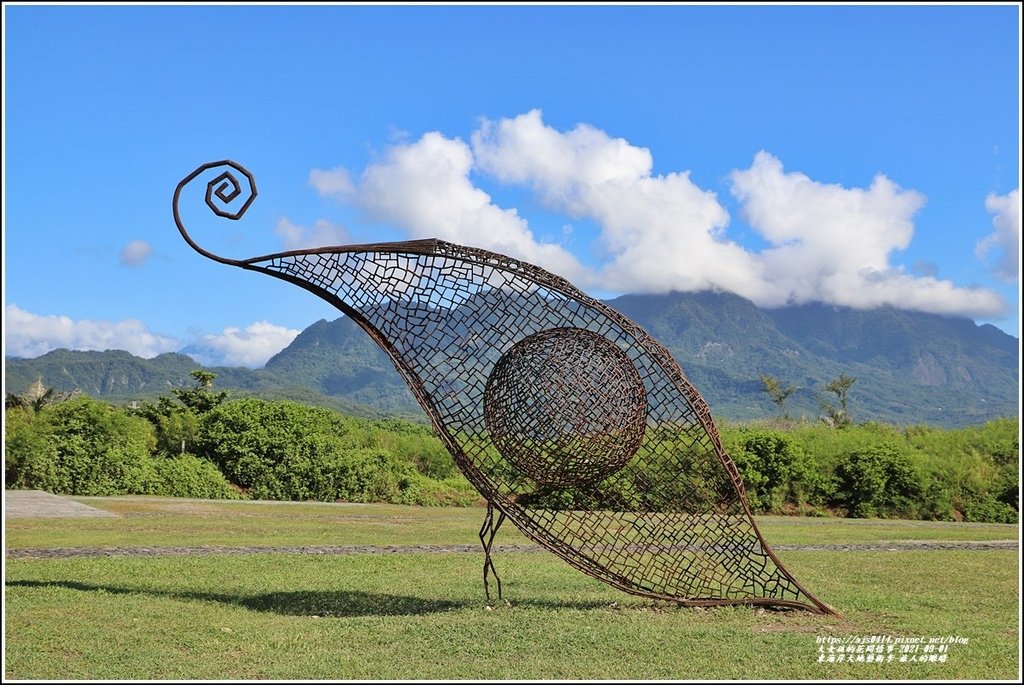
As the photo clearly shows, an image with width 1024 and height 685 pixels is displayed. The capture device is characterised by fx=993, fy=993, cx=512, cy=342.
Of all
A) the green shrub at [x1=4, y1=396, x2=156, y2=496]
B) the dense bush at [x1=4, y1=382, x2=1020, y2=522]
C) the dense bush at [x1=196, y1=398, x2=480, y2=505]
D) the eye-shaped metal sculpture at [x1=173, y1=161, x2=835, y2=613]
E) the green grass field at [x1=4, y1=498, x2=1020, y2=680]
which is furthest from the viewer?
the dense bush at [x1=196, y1=398, x2=480, y2=505]

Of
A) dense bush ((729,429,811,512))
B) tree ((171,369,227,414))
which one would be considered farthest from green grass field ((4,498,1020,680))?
tree ((171,369,227,414))

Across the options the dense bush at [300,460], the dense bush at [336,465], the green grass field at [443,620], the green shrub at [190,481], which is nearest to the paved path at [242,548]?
the green grass field at [443,620]

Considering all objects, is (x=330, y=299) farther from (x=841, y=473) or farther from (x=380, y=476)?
(x=841, y=473)

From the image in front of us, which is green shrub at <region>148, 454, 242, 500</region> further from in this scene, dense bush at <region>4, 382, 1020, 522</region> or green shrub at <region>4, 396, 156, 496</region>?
green shrub at <region>4, 396, 156, 496</region>

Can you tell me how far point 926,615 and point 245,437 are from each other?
17359 millimetres

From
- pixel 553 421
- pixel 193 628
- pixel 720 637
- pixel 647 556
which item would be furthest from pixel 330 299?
pixel 647 556

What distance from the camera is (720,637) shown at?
25.1 feet

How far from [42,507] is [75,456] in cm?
412

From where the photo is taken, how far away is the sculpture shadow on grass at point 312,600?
888cm

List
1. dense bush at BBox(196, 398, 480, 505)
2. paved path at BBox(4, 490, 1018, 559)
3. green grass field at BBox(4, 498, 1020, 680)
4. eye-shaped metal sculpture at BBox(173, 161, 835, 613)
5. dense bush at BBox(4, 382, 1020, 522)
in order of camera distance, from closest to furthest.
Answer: green grass field at BBox(4, 498, 1020, 680) → eye-shaped metal sculpture at BBox(173, 161, 835, 613) → paved path at BBox(4, 490, 1018, 559) → dense bush at BBox(4, 382, 1020, 522) → dense bush at BBox(196, 398, 480, 505)

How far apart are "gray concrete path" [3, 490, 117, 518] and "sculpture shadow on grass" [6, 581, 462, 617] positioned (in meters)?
7.80

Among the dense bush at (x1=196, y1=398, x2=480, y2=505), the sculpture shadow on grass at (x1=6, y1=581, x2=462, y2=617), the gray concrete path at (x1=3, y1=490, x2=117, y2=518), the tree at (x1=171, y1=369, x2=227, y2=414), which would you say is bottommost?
the gray concrete path at (x1=3, y1=490, x2=117, y2=518)

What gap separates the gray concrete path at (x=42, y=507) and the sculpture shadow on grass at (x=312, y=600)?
7800 mm

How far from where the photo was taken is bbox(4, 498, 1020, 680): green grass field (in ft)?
22.2
